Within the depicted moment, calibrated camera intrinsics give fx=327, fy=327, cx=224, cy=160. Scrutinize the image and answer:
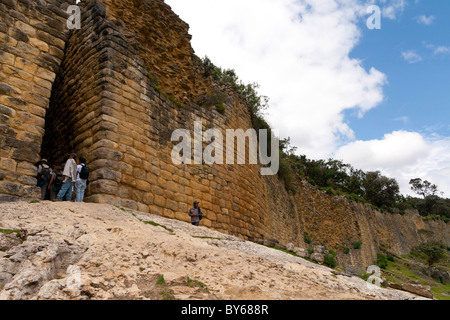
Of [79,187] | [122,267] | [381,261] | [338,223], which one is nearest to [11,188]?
[79,187]

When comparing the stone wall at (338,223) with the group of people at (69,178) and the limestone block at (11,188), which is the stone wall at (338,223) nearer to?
the group of people at (69,178)

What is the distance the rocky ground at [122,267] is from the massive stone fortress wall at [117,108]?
1.74 metres

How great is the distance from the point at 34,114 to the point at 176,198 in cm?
380

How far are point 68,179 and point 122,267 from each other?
4.08 meters

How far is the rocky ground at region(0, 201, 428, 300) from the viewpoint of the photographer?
287cm

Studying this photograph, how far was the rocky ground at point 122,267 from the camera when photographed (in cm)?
287

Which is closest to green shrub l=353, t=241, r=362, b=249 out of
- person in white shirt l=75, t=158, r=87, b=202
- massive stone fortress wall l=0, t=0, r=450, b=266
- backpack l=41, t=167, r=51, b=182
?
massive stone fortress wall l=0, t=0, r=450, b=266

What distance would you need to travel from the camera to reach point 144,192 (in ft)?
24.7

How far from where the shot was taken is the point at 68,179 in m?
6.73

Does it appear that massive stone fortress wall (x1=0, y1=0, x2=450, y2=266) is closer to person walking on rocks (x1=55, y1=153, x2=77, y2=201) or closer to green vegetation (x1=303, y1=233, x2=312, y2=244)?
person walking on rocks (x1=55, y1=153, x2=77, y2=201)

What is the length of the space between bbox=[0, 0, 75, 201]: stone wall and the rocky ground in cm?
90

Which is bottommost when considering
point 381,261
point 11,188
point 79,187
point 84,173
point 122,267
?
point 381,261

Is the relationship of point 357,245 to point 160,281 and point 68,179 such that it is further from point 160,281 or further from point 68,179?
point 160,281
